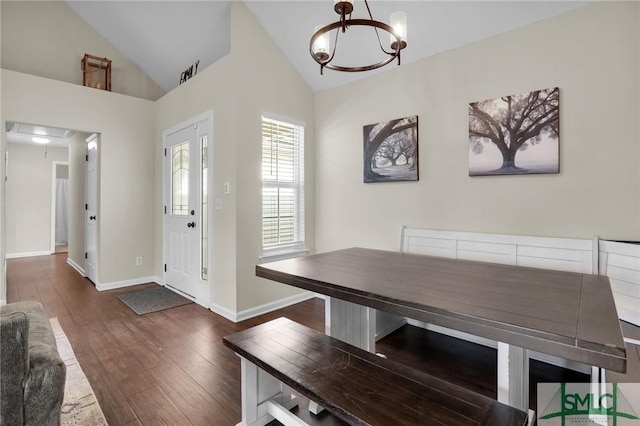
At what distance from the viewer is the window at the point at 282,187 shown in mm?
3514

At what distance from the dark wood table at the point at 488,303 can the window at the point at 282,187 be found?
1.47 meters

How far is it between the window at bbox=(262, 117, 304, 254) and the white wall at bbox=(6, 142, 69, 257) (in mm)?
6426

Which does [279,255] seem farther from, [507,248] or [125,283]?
[125,283]

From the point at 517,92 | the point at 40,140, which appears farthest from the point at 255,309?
the point at 40,140

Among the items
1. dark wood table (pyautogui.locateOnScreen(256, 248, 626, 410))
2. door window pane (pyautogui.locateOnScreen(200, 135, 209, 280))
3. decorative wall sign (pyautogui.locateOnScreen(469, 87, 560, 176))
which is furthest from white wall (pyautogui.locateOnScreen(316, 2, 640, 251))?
door window pane (pyautogui.locateOnScreen(200, 135, 209, 280))

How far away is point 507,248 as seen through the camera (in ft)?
8.18

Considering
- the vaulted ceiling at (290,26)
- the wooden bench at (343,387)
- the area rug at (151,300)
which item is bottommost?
the area rug at (151,300)

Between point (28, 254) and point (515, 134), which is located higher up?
point (515, 134)

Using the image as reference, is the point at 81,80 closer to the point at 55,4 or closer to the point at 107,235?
the point at 55,4

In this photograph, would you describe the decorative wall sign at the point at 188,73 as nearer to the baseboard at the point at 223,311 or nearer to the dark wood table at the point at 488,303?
the baseboard at the point at 223,311

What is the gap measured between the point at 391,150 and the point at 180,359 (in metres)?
2.66

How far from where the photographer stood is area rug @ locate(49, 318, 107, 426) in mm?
1718

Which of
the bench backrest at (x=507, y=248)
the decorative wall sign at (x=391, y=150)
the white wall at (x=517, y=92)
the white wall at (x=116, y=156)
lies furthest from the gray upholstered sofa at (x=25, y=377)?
the white wall at (x=116, y=156)

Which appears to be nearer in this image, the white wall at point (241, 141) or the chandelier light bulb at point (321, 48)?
the chandelier light bulb at point (321, 48)
